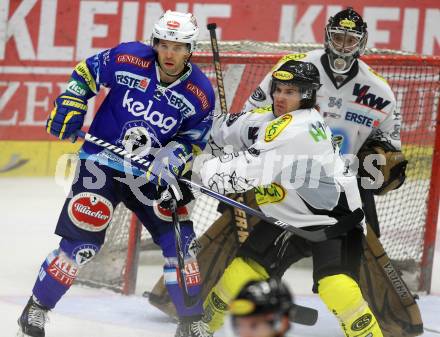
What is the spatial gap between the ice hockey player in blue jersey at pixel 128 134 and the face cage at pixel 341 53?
737 millimetres

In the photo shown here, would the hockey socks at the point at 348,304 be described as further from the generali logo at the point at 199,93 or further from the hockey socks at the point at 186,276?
the generali logo at the point at 199,93

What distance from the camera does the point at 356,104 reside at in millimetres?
5594

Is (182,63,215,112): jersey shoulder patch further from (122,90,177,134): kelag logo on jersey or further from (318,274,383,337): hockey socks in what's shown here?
(318,274,383,337): hockey socks

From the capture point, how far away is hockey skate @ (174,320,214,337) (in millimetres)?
5090

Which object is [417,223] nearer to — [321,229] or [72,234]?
[321,229]

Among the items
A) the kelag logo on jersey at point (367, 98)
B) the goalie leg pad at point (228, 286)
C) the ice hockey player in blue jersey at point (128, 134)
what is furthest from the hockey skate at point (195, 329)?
the kelag logo on jersey at point (367, 98)

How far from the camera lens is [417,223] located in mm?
6539

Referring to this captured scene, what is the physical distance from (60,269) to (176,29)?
1.06 m

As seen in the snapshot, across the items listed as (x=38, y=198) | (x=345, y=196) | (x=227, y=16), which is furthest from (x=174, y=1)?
(x=345, y=196)

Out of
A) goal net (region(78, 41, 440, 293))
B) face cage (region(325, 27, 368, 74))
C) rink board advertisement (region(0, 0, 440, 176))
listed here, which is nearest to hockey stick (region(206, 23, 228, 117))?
goal net (region(78, 41, 440, 293))

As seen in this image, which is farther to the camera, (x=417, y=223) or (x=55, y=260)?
(x=417, y=223)

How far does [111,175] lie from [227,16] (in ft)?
11.5

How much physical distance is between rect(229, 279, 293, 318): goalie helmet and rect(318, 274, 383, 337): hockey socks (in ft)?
5.18

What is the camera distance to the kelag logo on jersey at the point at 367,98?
558 centimetres
